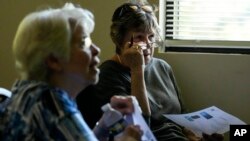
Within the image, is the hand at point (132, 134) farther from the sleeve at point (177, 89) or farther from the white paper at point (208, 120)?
the sleeve at point (177, 89)

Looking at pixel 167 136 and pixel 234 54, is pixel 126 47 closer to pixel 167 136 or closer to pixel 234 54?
pixel 167 136

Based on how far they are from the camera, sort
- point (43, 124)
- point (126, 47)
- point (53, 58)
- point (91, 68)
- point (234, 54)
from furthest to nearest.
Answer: point (234, 54) → point (126, 47) → point (91, 68) → point (53, 58) → point (43, 124)

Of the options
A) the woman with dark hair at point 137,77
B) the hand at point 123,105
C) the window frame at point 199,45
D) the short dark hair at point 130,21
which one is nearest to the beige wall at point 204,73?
the window frame at point 199,45

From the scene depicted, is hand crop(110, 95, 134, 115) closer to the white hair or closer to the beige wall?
the white hair

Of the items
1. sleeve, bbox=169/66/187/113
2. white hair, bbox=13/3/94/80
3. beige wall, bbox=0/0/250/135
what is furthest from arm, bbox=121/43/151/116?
white hair, bbox=13/3/94/80

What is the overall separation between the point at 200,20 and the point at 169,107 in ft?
2.09

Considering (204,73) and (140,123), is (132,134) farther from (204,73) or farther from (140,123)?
(204,73)

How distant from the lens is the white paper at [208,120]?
6.53ft

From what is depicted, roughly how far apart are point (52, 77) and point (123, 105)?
0.33 metres

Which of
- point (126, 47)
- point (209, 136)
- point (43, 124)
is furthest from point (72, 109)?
point (209, 136)

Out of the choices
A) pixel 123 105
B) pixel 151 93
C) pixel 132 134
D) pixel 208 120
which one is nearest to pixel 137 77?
pixel 151 93

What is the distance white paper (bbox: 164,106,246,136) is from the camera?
199 centimetres

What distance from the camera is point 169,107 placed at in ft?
7.29

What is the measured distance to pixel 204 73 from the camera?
2508 millimetres
